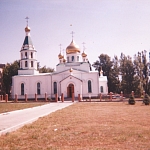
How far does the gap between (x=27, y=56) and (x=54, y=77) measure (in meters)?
6.85

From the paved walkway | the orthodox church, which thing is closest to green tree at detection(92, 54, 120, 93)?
the orthodox church

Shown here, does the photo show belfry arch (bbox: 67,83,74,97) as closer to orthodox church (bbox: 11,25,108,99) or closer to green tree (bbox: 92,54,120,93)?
orthodox church (bbox: 11,25,108,99)

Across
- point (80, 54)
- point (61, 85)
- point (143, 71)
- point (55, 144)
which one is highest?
point (80, 54)

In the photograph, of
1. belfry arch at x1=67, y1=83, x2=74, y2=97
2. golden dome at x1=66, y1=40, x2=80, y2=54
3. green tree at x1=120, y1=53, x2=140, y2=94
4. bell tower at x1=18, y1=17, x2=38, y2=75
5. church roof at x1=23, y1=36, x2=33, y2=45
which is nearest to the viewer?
belfry arch at x1=67, y1=83, x2=74, y2=97

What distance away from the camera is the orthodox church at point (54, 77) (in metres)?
40.2

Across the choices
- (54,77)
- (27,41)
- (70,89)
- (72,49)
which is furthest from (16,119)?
(72,49)

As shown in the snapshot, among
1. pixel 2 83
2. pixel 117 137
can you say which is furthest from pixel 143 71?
pixel 117 137

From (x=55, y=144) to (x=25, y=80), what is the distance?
37.0 metres

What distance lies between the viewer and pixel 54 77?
1651 inches

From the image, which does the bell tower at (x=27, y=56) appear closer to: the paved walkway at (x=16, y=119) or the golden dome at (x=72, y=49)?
the golden dome at (x=72, y=49)

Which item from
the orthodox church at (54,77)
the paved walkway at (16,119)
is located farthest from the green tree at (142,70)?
the paved walkway at (16,119)

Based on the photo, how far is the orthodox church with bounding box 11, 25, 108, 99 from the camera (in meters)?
40.2

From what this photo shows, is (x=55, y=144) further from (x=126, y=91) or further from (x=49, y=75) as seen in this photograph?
(x=126, y=91)

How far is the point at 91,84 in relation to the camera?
4069 cm
